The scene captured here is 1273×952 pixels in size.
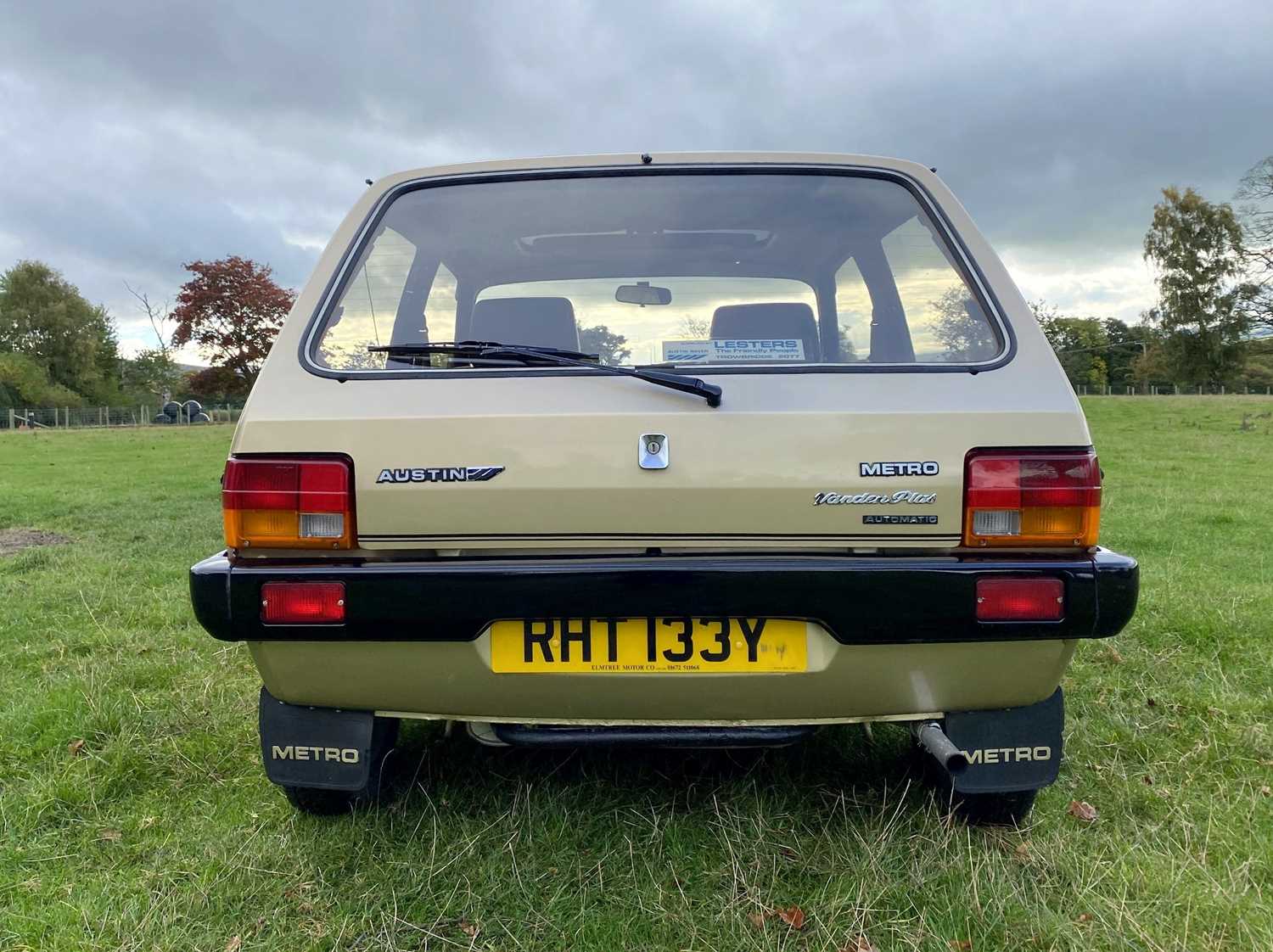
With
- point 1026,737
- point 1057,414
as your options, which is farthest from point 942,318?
point 1026,737

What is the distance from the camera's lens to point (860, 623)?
1.74m

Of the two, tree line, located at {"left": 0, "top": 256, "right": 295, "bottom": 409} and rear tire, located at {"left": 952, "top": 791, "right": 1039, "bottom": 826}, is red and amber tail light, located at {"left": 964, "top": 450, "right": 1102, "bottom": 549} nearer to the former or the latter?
rear tire, located at {"left": 952, "top": 791, "right": 1039, "bottom": 826}

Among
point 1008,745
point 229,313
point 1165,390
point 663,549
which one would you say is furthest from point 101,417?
point 1165,390

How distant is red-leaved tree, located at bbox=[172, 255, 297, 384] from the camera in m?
37.9

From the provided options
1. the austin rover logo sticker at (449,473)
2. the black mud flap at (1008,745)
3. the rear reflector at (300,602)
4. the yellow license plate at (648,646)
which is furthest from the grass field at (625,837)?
the austin rover logo sticker at (449,473)

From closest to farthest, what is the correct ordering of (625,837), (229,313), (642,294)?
(625,837) → (642,294) → (229,313)

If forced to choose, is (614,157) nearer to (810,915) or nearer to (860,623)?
(860,623)

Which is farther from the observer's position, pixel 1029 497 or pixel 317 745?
pixel 317 745

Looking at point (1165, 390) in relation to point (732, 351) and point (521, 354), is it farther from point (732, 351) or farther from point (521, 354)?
point (521, 354)

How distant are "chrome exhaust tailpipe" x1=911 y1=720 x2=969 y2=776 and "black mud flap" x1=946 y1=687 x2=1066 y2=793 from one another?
0.05ft

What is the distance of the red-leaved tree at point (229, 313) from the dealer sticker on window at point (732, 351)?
39467mm

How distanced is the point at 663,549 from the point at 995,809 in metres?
1.16

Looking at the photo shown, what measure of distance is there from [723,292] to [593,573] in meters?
1.06

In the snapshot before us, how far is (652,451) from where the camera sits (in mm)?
1766
